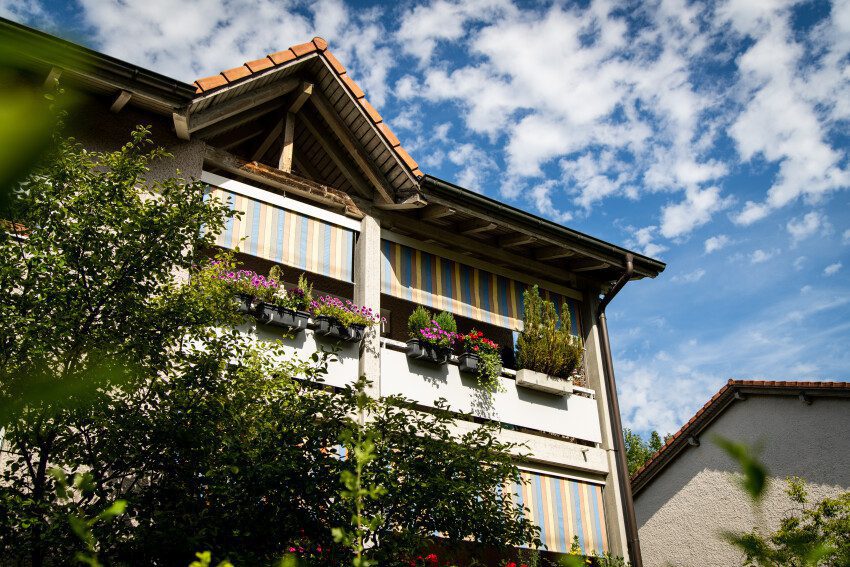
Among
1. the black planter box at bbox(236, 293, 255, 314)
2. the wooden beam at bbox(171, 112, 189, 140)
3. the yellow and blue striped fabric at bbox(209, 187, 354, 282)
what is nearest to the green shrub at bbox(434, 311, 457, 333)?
the yellow and blue striped fabric at bbox(209, 187, 354, 282)

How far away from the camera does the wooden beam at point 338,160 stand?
496 inches

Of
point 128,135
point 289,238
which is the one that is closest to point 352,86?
point 289,238

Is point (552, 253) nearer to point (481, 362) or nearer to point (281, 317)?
point (481, 362)

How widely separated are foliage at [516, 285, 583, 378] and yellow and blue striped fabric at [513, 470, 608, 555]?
1.80m

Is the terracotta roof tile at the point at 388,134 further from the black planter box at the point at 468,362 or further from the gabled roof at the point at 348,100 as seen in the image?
the black planter box at the point at 468,362

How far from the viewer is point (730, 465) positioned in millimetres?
15055

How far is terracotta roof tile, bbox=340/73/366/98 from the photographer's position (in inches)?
487

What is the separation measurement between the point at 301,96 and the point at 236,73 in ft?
4.85

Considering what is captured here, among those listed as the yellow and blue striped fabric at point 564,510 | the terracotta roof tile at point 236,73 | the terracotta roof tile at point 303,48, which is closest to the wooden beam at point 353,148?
the terracotta roof tile at point 303,48

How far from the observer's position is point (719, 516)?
1598 centimetres

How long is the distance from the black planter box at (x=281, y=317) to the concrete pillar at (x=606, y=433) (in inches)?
228

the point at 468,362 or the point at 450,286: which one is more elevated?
the point at 450,286

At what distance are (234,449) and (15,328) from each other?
6.48ft

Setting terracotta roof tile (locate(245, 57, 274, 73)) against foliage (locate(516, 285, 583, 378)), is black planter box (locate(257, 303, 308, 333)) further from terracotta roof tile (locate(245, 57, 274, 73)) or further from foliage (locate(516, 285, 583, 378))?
foliage (locate(516, 285, 583, 378))
